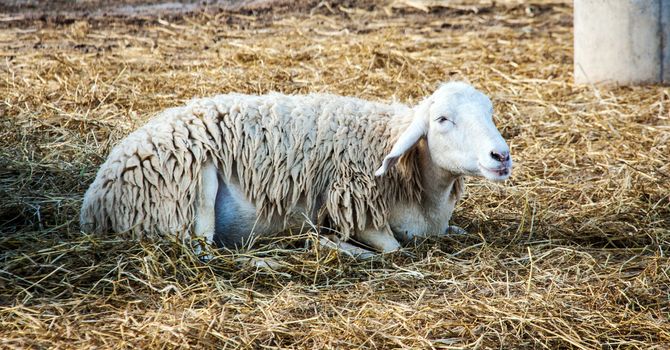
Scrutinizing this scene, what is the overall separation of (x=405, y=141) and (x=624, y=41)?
4158mm

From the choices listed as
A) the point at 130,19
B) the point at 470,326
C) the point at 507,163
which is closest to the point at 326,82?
the point at 130,19

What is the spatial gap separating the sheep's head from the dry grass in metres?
0.46

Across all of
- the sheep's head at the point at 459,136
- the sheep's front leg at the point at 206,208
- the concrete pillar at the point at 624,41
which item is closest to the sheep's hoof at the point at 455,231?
the sheep's head at the point at 459,136

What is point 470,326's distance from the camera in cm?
430

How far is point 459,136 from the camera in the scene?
5.27 metres

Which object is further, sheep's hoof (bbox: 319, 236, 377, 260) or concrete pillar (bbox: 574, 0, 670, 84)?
concrete pillar (bbox: 574, 0, 670, 84)

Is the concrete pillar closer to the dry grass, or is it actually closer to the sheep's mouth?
the dry grass

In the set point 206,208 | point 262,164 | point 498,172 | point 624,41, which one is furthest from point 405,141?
point 624,41

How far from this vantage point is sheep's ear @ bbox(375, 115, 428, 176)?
5.21 m

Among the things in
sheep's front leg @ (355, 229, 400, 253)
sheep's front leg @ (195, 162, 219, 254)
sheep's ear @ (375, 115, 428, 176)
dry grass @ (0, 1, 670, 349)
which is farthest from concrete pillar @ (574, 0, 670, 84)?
sheep's front leg @ (195, 162, 219, 254)

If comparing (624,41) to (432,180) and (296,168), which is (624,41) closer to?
(432,180)

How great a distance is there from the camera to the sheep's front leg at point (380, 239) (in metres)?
5.41

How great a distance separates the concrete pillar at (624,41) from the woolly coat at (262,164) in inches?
145

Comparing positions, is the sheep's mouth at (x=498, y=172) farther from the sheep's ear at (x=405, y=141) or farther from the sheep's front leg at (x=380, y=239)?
the sheep's front leg at (x=380, y=239)
